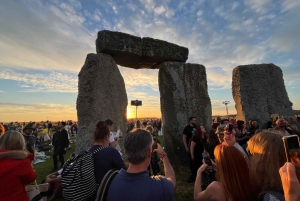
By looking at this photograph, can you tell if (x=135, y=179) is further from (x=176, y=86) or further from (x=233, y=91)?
(x=233, y=91)

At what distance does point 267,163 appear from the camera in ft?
4.14

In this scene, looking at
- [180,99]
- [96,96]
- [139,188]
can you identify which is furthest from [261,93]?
[139,188]

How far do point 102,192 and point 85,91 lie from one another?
430cm

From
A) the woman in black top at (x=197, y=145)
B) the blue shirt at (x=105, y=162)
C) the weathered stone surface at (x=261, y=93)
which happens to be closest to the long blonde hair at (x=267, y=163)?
the blue shirt at (x=105, y=162)

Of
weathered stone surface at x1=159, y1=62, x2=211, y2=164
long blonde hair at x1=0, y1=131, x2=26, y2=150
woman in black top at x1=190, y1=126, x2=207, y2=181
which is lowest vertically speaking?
woman in black top at x1=190, y1=126, x2=207, y2=181

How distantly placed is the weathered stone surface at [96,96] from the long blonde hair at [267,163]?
14.5 feet

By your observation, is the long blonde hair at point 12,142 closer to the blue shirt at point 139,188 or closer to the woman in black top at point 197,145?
the blue shirt at point 139,188

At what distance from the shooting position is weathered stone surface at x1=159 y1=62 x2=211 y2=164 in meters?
5.56

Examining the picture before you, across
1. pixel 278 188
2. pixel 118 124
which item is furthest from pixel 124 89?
pixel 278 188

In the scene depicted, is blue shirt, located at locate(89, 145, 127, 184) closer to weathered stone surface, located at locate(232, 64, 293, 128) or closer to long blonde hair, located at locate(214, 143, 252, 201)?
long blonde hair, located at locate(214, 143, 252, 201)

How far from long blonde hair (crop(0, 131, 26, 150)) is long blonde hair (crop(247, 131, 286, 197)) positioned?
2.27 meters

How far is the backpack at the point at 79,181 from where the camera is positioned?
5.63 feet

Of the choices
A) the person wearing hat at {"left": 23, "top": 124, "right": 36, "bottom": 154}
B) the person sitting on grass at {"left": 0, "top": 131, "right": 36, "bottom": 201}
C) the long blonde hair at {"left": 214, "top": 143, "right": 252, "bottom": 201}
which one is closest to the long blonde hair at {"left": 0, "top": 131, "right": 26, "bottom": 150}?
the person sitting on grass at {"left": 0, "top": 131, "right": 36, "bottom": 201}

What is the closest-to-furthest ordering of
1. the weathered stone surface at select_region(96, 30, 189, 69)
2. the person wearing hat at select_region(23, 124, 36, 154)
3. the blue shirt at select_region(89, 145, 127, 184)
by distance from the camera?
the blue shirt at select_region(89, 145, 127, 184), the person wearing hat at select_region(23, 124, 36, 154), the weathered stone surface at select_region(96, 30, 189, 69)
